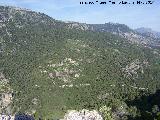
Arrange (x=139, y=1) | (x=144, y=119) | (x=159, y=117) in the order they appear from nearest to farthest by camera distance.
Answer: (x=139, y=1), (x=159, y=117), (x=144, y=119)

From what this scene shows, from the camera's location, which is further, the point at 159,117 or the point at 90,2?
the point at 159,117

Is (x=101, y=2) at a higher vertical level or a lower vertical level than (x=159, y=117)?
higher

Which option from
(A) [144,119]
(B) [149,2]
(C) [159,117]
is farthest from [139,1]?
(A) [144,119]

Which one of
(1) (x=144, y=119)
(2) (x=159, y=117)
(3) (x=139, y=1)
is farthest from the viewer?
(1) (x=144, y=119)

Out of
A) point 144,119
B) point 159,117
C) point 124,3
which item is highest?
point 124,3

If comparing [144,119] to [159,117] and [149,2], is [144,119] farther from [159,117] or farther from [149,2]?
[149,2]

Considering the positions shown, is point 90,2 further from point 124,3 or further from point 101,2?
point 124,3

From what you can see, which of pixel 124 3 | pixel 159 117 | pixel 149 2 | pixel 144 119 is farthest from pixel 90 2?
pixel 144 119

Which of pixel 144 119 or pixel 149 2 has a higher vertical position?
pixel 149 2

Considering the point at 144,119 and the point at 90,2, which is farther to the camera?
the point at 144,119
